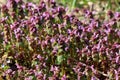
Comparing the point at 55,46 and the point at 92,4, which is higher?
the point at 92,4

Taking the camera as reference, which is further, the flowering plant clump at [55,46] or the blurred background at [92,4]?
the blurred background at [92,4]

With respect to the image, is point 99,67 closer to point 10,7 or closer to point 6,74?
point 6,74

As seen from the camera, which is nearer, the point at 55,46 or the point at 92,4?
the point at 55,46

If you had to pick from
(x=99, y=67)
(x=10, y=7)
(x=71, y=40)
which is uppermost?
(x=10, y=7)

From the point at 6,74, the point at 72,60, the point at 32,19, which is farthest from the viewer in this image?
the point at 32,19

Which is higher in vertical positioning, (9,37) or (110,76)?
(9,37)

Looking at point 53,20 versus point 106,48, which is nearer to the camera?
point 106,48

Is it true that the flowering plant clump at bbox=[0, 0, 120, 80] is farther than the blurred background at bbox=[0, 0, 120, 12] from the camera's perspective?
No

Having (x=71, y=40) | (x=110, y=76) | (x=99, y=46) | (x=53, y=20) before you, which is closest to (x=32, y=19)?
(x=53, y=20)
